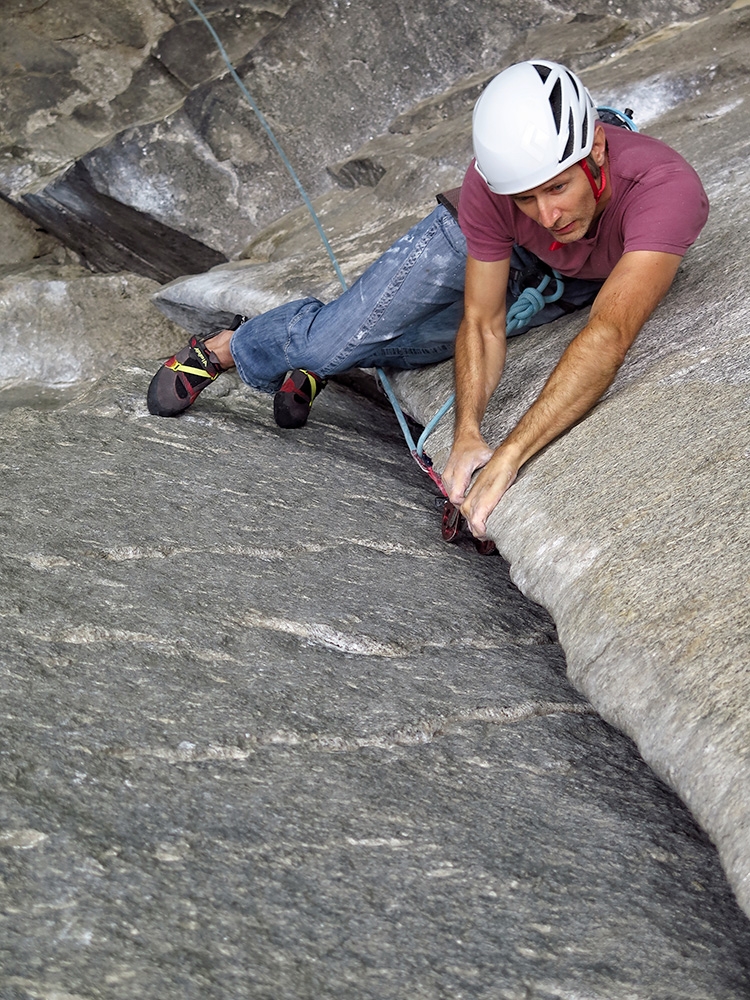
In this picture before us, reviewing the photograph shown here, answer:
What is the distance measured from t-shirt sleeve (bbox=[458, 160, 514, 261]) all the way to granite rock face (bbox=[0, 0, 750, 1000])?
34cm

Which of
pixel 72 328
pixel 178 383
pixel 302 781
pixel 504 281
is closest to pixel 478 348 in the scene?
pixel 504 281

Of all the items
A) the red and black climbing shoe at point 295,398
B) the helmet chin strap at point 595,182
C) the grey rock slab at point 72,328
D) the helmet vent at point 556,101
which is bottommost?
the grey rock slab at point 72,328

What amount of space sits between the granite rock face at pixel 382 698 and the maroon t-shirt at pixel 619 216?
0.24 meters

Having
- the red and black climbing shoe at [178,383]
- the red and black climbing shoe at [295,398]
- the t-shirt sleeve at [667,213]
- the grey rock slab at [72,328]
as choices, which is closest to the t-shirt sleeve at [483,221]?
the t-shirt sleeve at [667,213]

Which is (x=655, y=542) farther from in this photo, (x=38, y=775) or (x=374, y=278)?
(x=374, y=278)

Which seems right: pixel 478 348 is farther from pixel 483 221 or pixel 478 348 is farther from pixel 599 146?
pixel 599 146

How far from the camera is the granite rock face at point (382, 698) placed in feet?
4.06

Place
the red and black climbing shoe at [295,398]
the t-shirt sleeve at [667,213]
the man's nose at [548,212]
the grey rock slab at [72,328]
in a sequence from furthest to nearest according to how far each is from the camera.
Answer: the grey rock slab at [72,328], the red and black climbing shoe at [295,398], the man's nose at [548,212], the t-shirt sleeve at [667,213]

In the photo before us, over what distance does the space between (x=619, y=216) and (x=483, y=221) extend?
0.34 metres

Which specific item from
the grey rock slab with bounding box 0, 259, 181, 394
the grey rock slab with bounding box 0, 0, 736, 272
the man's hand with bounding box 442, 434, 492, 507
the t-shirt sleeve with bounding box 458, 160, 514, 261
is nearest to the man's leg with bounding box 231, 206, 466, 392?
the t-shirt sleeve with bounding box 458, 160, 514, 261

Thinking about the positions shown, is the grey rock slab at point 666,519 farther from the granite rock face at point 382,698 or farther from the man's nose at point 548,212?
the man's nose at point 548,212

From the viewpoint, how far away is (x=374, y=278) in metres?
2.88

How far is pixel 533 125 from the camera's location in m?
2.12

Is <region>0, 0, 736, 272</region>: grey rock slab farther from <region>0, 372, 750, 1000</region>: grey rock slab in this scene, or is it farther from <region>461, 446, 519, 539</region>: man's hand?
<region>461, 446, 519, 539</region>: man's hand
